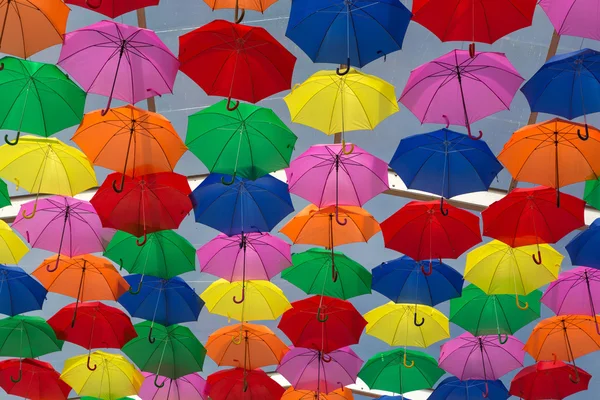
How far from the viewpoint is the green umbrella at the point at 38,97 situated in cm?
641

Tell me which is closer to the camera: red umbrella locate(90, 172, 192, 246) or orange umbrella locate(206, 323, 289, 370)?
red umbrella locate(90, 172, 192, 246)

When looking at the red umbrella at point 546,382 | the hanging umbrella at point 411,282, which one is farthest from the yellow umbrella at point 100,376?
the red umbrella at point 546,382

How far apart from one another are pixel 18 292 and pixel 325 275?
3.21 metres

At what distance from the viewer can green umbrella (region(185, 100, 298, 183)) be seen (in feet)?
22.2

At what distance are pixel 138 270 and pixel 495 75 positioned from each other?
12.9 ft

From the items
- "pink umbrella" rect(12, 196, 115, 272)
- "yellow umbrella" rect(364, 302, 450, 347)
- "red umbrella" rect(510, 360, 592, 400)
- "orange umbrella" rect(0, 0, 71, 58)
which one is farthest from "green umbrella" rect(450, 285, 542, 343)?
"orange umbrella" rect(0, 0, 71, 58)

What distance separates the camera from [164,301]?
841cm

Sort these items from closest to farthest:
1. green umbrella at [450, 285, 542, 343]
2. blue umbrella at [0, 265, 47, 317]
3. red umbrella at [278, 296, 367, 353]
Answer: blue umbrella at [0, 265, 47, 317] < red umbrella at [278, 296, 367, 353] < green umbrella at [450, 285, 542, 343]

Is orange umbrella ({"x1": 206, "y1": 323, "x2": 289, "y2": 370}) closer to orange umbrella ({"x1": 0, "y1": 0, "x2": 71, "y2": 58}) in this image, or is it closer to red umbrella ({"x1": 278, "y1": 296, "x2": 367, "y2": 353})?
red umbrella ({"x1": 278, "y1": 296, "x2": 367, "y2": 353})

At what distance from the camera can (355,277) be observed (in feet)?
27.4

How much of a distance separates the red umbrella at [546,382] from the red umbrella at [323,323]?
6.77ft

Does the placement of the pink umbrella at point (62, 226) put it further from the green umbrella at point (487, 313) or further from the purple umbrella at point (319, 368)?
the green umbrella at point (487, 313)

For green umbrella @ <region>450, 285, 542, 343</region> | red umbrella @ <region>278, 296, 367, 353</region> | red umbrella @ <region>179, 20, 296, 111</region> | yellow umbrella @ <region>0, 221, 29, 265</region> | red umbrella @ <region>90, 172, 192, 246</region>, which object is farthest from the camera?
green umbrella @ <region>450, 285, 542, 343</region>

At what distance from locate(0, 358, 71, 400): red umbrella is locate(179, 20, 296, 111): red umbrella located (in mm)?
4554
